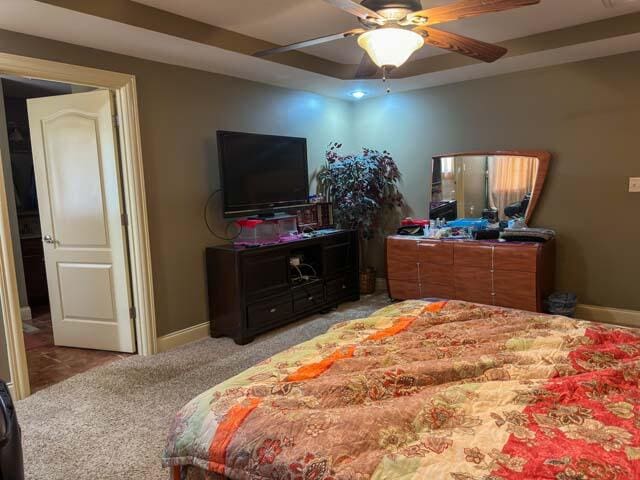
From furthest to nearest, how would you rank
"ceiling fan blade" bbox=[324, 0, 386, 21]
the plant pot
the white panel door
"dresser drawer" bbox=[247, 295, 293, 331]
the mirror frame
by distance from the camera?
the plant pot
the mirror frame
"dresser drawer" bbox=[247, 295, 293, 331]
the white panel door
"ceiling fan blade" bbox=[324, 0, 386, 21]

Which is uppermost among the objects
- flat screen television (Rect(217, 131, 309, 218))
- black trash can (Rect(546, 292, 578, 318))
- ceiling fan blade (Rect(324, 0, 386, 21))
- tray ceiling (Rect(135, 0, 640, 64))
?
tray ceiling (Rect(135, 0, 640, 64))

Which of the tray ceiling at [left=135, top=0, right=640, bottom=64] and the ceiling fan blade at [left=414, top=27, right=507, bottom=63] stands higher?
the tray ceiling at [left=135, top=0, right=640, bottom=64]

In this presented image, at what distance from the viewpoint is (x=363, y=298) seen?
202 inches

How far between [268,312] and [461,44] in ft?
8.46

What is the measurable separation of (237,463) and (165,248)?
265cm

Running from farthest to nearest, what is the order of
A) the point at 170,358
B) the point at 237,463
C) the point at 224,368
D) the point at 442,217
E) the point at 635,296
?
1. the point at 442,217
2. the point at 635,296
3. the point at 170,358
4. the point at 224,368
5. the point at 237,463

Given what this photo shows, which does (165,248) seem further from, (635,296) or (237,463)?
(635,296)

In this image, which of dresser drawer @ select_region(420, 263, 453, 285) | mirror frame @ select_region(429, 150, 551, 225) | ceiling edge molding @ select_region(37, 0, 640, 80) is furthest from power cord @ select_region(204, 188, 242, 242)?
mirror frame @ select_region(429, 150, 551, 225)

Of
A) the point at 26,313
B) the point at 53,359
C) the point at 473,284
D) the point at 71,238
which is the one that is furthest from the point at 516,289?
the point at 26,313

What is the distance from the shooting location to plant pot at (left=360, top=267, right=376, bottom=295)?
5297 mm

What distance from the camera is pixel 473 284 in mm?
4230

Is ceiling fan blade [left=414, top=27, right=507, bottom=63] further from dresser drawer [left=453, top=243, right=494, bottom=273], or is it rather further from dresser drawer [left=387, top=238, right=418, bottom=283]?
dresser drawer [left=387, top=238, right=418, bottom=283]

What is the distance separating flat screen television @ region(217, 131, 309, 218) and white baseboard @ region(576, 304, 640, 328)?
2.83 meters

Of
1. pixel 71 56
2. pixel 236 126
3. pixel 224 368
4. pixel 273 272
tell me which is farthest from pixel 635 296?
pixel 71 56
